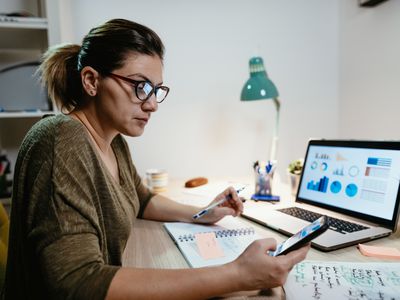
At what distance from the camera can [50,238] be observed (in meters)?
0.57

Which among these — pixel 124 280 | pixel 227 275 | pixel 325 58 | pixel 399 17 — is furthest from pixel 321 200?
pixel 325 58

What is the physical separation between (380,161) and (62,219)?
91 centimetres

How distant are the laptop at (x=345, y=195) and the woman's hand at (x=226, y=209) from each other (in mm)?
61

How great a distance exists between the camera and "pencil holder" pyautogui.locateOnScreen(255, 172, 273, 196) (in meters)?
1.36

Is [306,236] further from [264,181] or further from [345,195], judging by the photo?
[264,181]

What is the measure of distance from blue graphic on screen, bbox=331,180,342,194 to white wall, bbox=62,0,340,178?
34.6 inches

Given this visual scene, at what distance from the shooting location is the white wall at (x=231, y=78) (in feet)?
6.04

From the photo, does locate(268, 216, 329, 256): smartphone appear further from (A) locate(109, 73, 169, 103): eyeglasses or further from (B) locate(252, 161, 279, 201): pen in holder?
(B) locate(252, 161, 279, 201): pen in holder

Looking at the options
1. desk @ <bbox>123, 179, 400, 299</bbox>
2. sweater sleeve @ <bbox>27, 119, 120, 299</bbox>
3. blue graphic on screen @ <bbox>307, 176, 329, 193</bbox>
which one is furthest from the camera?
A: blue graphic on screen @ <bbox>307, 176, 329, 193</bbox>

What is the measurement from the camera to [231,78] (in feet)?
6.29

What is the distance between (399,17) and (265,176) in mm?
987

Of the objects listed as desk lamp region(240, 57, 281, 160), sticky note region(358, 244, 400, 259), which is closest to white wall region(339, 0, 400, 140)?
desk lamp region(240, 57, 281, 160)

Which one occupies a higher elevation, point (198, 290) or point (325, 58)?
point (325, 58)

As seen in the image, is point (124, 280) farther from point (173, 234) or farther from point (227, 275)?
point (173, 234)
